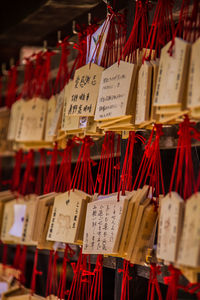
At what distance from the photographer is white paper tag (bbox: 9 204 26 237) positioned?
6.20 ft

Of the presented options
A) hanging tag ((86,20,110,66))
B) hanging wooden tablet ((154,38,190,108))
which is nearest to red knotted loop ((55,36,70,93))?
hanging tag ((86,20,110,66))

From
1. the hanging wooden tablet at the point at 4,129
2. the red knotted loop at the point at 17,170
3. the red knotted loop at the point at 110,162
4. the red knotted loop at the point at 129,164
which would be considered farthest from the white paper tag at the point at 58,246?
the hanging wooden tablet at the point at 4,129

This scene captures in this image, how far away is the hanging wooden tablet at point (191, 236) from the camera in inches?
39.5

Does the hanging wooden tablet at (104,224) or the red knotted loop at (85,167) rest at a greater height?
the red knotted loop at (85,167)

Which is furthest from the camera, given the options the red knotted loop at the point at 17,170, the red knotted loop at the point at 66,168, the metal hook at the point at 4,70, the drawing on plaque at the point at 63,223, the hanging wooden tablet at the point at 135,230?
the metal hook at the point at 4,70

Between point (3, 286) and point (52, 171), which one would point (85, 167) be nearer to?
point (52, 171)

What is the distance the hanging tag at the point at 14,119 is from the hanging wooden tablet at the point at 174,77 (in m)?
1.00

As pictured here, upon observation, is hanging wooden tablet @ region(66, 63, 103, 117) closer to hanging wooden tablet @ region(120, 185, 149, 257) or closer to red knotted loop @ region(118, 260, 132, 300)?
hanging wooden tablet @ region(120, 185, 149, 257)

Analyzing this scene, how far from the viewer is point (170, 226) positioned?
1088 mm

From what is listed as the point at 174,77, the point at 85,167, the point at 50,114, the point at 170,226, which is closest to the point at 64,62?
the point at 50,114

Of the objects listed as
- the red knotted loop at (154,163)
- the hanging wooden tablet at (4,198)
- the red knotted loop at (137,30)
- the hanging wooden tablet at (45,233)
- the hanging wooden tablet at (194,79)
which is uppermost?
the red knotted loop at (137,30)

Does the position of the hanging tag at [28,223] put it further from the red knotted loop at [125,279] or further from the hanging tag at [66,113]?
the red knotted loop at [125,279]

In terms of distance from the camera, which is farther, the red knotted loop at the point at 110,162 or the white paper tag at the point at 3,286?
the white paper tag at the point at 3,286

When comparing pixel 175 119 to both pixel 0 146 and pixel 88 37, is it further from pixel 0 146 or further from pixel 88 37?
pixel 0 146
